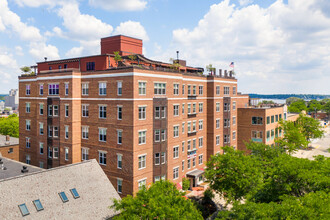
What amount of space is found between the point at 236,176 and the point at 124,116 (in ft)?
57.2

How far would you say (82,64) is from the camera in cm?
4581

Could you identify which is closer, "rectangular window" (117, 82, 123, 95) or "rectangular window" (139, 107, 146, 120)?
"rectangular window" (139, 107, 146, 120)

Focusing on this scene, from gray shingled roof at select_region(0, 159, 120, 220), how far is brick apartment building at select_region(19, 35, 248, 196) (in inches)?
305

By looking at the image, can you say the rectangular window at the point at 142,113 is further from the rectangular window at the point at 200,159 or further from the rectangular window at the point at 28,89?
the rectangular window at the point at 28,89

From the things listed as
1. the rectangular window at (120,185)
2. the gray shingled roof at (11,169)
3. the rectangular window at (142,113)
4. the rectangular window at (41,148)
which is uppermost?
the rectangular window at (142,113)

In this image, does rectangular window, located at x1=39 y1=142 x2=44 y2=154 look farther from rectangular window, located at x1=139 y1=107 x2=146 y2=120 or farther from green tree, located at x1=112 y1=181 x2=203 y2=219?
green tree, located at x1=112 y1=181 x2=203 y2=219

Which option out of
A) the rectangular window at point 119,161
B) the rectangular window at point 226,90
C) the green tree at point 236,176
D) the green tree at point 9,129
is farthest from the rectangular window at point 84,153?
the green tree at point 9,129

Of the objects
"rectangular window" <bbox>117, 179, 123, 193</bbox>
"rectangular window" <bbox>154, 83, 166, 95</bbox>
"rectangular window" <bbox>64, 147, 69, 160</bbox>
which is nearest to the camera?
"rectangular window" <bbox>117, 179, 123, 193</bbox>

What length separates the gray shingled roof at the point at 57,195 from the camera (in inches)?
922

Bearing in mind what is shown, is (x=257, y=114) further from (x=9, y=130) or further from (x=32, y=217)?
(x=9, y=130)

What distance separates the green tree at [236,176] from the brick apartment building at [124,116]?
9142mm

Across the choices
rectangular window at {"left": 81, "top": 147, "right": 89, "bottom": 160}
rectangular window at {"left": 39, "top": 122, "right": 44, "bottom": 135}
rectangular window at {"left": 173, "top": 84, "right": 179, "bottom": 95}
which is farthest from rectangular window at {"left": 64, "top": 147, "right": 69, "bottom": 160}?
rectangular window at {"left": 173, "top": 84, "right": 179, "bottom": 95}

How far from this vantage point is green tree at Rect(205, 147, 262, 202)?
33966 millimetres

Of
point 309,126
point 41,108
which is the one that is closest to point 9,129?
point 41,108
